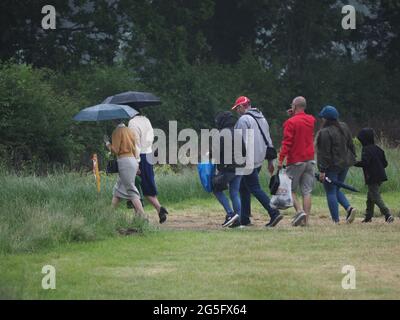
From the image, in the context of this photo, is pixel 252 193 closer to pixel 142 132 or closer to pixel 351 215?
pixel 351 215

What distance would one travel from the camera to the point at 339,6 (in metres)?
45.1

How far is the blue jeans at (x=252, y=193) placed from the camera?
16609 mm

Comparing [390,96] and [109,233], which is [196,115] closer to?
[390,96]

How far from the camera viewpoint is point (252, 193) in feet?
55.0

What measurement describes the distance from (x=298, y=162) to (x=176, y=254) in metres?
3.83

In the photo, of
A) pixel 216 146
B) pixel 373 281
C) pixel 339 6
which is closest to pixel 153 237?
pixel 216 146

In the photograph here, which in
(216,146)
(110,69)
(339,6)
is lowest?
(216,146)

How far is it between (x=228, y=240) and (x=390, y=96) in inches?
1288

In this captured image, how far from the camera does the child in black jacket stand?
17.0m

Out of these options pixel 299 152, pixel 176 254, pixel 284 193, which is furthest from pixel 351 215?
pixel 176 254

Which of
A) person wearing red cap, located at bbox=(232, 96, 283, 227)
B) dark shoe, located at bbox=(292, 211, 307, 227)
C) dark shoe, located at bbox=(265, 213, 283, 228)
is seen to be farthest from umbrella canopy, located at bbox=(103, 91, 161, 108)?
dark shoe, located at bbox=(292, 211, 307, 227)

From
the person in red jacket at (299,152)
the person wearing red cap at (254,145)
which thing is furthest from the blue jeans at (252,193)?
the person in red jacket at (299,152)

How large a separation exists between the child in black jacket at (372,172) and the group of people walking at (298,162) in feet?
0.05
